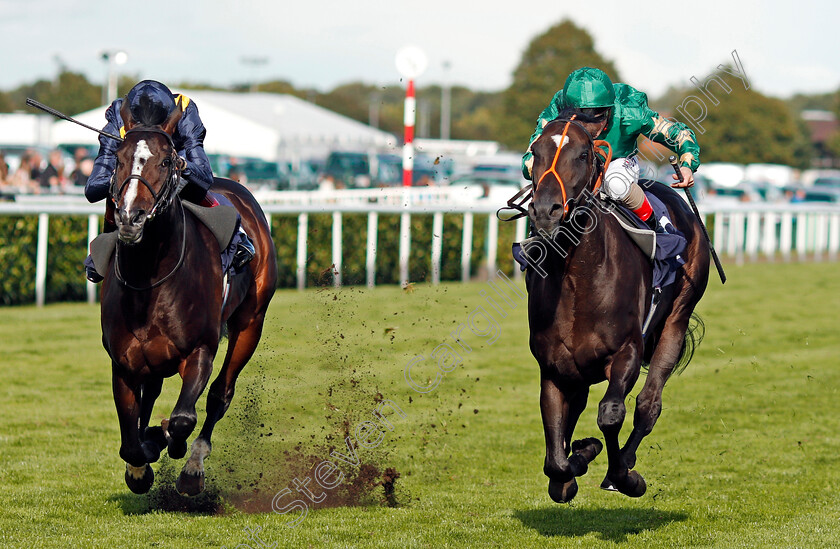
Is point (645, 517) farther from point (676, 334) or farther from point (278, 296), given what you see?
point (278, 296)

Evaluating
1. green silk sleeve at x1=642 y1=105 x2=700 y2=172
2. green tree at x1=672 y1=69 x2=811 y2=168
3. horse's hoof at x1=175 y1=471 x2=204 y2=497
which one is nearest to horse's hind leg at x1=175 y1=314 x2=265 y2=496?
horse's hoof at x1=175 y1=471 x2=204 y2=497

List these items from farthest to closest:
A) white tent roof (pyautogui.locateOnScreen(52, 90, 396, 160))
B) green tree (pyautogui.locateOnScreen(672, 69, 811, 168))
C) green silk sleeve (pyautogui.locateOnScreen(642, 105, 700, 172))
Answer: green tree (pyautogui.locateOnScreen(672, 69, 811, 168))
white tent roof (pyautogui.locateOnScreen(52, 90, 396, 160))
green silk sleeve (pyautogui.locateOnScreen(642, 105, 700, 172))

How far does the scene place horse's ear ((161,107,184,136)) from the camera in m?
4.32

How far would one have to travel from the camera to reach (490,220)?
49.1ft

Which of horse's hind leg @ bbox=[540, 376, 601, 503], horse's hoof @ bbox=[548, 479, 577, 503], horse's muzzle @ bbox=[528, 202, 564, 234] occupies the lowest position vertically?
horse's hoof @ bbox=[548, 479, 577, 503]

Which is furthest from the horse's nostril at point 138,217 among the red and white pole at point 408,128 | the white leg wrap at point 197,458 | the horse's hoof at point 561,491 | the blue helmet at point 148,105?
the red and white pole at point 408,128

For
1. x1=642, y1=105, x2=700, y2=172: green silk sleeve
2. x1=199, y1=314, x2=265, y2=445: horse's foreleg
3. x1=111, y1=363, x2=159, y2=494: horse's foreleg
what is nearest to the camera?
x1=111, y1=363, x2=159, y2=494: horse's foreleg

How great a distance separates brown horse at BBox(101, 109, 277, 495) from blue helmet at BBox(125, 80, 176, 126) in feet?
0.11

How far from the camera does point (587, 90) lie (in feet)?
14.6

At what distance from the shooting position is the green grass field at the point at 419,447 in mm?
4699

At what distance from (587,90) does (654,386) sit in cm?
139

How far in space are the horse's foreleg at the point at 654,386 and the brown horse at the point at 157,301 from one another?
181cm

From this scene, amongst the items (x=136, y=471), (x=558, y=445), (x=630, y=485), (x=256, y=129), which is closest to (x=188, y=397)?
(x=136, y=471)

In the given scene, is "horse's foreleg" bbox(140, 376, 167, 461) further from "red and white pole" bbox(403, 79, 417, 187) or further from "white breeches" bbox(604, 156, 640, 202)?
"red and white pole" bbox(403, 79, 417, 187)
